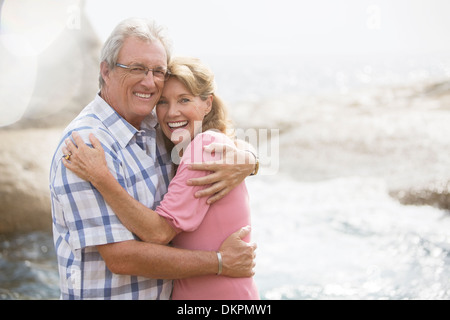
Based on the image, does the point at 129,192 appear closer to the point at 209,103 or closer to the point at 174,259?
the point at 174,259

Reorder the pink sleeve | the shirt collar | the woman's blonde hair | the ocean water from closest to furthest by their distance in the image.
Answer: the pink sleeve, the shirt collar, the woman's blonde hair, the ocean water

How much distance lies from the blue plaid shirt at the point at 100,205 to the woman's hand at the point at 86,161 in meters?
0.04

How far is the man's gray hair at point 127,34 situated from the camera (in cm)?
230

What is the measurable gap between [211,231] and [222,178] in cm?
29

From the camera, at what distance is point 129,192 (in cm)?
221

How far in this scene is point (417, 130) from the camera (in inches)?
410

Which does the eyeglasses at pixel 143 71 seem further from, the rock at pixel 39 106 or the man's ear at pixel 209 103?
the rock at pixel 39 106

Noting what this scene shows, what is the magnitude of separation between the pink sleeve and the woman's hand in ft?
1.16

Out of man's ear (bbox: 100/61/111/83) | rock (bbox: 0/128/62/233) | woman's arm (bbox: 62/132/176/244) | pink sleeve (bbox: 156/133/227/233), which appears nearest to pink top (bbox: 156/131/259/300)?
pink sleeve (bbox: 156/133/227/233)

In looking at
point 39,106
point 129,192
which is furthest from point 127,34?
point 39,106

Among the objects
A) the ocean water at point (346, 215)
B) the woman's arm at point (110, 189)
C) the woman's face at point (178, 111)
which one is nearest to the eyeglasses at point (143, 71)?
the woman's face at point (178, 111)

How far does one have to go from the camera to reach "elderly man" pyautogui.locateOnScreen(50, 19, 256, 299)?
206 centimetres

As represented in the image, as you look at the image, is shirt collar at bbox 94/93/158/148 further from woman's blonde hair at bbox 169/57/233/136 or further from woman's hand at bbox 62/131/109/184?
woman's blonde hair at bbox 169/57/233/136
